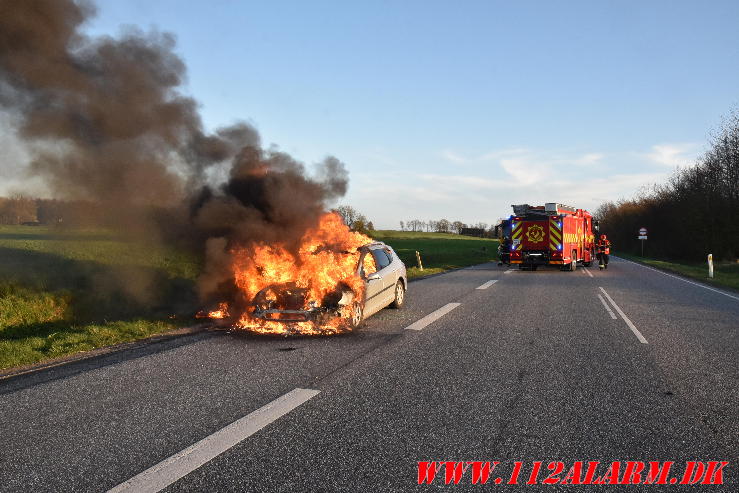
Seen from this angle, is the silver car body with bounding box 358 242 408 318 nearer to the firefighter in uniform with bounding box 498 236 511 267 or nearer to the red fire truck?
the red fire truck

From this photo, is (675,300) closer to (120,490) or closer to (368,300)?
(368,300)

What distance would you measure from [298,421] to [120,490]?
4.78 ft

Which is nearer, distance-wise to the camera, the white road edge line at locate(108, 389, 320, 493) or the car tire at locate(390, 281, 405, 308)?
the white road edge line at locate(108, 389, 320, 493)

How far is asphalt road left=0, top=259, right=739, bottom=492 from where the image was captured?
3.35 meters

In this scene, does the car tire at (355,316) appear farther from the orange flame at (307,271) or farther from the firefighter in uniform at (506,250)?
the firefighter in uniform at (506,250)

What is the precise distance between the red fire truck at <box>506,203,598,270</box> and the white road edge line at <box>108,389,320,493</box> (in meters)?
19.4

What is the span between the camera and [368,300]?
348 inches

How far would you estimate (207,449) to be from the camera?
11.9ft

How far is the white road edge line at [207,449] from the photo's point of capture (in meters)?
3.13

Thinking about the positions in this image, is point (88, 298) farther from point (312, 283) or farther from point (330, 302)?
point (330, 302)

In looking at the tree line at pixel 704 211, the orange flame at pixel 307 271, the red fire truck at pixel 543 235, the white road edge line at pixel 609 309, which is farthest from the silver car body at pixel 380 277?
the tree line at pixel 704 211

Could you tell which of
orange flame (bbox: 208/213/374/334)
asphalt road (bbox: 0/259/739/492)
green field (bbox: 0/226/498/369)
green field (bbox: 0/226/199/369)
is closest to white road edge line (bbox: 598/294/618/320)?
asphalt road (bbox: 0/259/739/492)

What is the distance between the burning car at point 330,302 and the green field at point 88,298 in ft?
7.55

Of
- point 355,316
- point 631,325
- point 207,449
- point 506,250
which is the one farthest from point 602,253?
point 207,449
